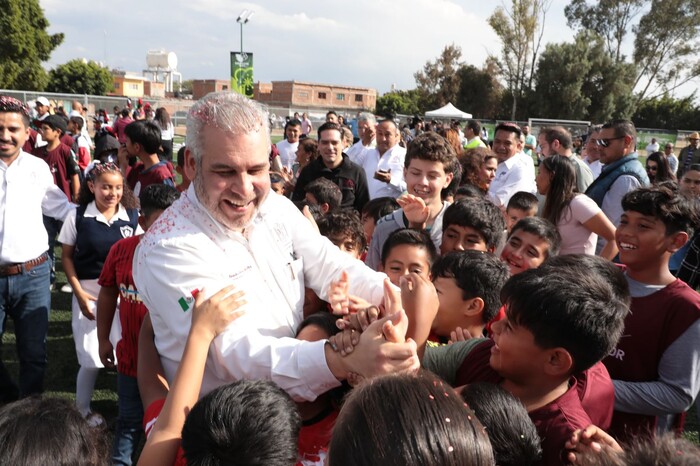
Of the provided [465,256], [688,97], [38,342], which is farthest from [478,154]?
[688,97]

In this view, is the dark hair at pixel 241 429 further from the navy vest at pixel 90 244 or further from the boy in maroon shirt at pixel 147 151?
the boy in maroon shirt at pixel 147 151

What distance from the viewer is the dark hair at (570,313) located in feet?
5.57

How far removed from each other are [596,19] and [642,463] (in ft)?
187

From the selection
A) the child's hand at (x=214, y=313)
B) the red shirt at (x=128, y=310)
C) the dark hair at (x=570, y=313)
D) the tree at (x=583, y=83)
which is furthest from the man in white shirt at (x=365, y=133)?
the tree at (x=583, y=83)

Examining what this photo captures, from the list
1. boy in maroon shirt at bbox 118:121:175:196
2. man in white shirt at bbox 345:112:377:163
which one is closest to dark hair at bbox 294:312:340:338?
boy in maroon shirt at bbox 118:121:175:196

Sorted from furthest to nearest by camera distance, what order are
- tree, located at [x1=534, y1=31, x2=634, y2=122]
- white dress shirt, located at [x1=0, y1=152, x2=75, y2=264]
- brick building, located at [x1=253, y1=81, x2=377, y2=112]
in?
brick building, located at [x1=253, y1=81, x2=377, y2=112] → tree, located at [x1=534, y1=31, x2=634, y2=122] → white dress shirt, located at [x1=0, y1=152, x2=75, y2=264]

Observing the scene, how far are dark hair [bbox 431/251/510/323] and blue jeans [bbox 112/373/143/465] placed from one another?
6.03ft

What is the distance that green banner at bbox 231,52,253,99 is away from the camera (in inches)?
865

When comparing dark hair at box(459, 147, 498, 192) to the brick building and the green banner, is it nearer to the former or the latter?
the green banner

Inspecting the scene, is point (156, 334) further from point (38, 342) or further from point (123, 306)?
point (38, 342)

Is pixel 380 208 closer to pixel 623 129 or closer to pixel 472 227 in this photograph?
pixel 472 227

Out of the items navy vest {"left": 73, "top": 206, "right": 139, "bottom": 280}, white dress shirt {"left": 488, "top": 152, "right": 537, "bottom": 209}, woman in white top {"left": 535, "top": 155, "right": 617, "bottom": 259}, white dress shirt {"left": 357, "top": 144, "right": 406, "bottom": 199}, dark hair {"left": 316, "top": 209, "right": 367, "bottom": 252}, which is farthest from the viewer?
white dress shirt {"left": 357, "top": 144, "right": 406, "bottom": 199}

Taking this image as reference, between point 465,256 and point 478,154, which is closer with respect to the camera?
point 465,256

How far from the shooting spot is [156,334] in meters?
1.87
